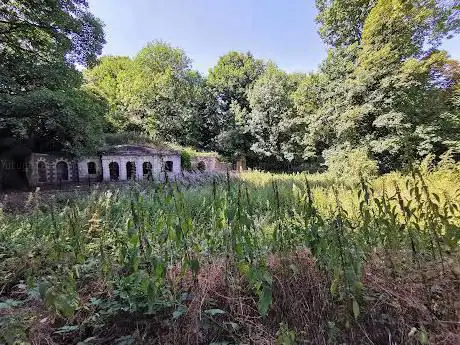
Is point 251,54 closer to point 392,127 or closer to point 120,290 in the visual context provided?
point 392,127

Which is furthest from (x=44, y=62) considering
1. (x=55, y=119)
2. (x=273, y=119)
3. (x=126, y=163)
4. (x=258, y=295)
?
(x=273, y=119)

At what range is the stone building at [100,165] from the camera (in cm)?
1232

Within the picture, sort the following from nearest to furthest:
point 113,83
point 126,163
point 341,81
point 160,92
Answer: point 341,81 → point 126,163 → point 160,92 → point 113,83

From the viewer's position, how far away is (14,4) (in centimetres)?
842

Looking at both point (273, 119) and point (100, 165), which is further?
point (273, 119)

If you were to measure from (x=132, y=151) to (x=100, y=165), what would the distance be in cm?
170

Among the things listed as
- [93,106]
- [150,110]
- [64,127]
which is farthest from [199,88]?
[64,127]

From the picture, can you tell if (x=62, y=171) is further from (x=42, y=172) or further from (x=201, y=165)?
(x=201, y=165)

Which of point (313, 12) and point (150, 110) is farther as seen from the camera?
point (150, 110)

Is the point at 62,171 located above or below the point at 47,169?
below

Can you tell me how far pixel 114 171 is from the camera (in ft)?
47.9

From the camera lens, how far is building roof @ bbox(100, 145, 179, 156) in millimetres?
14188

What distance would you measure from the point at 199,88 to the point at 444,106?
15.4m

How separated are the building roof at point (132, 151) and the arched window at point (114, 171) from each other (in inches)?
24.5
